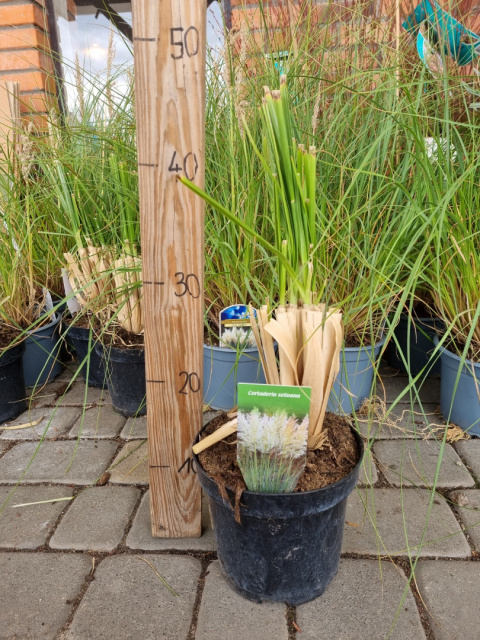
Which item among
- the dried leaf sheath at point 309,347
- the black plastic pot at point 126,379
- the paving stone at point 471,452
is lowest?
the paving stone at point 471,452

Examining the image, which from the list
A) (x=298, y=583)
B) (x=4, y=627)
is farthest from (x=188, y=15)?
(x=4, y=627)

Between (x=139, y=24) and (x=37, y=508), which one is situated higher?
(x=139, y=24)

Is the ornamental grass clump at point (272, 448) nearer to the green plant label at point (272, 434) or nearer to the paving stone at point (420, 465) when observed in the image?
the green plant label at point (272, 434)

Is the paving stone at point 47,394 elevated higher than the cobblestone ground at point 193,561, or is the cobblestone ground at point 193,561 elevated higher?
the paving stone at point 47,394

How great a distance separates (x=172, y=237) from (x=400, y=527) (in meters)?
0.95

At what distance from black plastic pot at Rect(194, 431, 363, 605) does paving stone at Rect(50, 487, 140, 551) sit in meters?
0.34

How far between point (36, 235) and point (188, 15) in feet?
5.11

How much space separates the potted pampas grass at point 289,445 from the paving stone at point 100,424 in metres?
0.77

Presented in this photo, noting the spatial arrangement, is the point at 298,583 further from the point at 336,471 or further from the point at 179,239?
the point at 179,239

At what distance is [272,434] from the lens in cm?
99

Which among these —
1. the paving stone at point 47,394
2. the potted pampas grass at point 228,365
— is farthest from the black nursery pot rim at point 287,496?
the paving stone at point 47,394

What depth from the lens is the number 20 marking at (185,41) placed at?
3.08 feet

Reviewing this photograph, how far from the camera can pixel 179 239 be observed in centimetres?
106

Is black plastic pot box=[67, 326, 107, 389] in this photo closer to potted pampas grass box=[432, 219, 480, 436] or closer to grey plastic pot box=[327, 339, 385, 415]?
grey plastic pot box=[327, 339, 385, 415]
